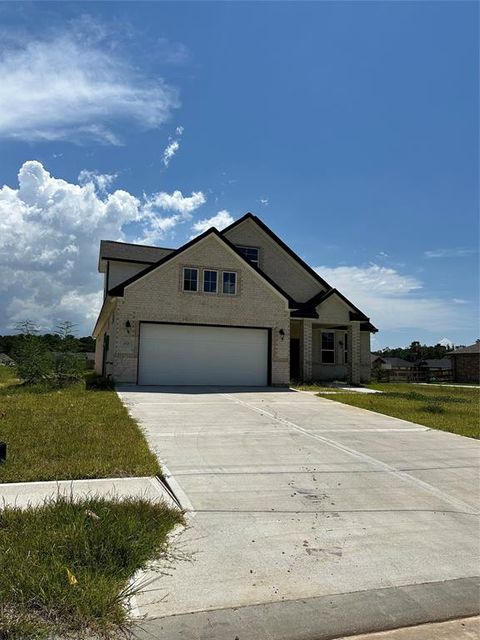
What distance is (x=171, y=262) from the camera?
19297mm

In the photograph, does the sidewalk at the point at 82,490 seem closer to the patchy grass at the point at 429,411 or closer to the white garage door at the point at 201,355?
the patchy grass at the point at 429,411

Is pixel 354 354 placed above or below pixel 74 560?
above

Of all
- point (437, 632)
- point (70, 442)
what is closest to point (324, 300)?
point (70, 442)

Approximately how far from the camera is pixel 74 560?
349cm

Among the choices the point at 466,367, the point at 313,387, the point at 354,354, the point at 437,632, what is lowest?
the point at 437,632

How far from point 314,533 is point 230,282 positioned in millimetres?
16158

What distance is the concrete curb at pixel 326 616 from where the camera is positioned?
2969 millimetres

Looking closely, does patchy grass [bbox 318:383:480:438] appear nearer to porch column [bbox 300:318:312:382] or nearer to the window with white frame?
porch column [bbox 300:318:312:382]

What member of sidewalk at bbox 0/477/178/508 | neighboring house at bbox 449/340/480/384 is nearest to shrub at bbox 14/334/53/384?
sidewalk at bbox 0/477/178/508

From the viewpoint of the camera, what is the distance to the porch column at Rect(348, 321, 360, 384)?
80.9ft

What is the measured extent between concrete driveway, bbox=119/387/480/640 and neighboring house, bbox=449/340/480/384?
31.8 metres

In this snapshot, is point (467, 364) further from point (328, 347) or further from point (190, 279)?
point (190, 279)

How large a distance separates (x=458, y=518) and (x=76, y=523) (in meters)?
3.94

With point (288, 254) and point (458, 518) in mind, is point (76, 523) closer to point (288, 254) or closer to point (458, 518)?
point (458, 518)
